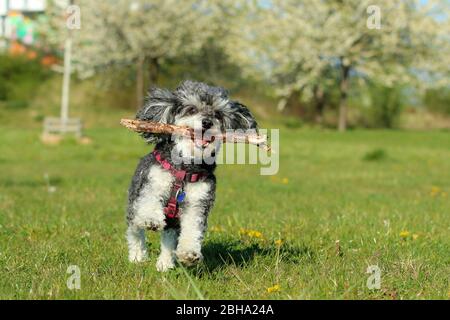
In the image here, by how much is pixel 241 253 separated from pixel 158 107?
5.97ft

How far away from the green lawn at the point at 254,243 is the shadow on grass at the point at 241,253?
A: 0.01 meters

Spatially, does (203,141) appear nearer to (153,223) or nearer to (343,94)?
(153,223)

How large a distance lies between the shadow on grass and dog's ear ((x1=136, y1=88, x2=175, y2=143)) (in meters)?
1.24

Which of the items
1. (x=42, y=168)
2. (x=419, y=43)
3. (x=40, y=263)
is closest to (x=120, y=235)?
(x=40, y=263)

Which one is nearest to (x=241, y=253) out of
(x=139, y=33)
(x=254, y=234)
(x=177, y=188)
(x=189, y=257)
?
(x=254, y=234)

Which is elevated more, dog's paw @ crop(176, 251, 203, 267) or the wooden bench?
A: the wooden bench

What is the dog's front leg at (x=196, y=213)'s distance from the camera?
542cm

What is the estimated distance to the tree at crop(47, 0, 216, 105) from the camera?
43781 mm

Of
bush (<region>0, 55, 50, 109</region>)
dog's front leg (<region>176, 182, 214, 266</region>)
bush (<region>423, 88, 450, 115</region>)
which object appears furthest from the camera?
bush (<region>423, 88, 450, 115</region>)

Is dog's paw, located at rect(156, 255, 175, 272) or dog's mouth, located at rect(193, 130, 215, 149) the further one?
dog's paw, located at rect(156, 255, 175, 272)

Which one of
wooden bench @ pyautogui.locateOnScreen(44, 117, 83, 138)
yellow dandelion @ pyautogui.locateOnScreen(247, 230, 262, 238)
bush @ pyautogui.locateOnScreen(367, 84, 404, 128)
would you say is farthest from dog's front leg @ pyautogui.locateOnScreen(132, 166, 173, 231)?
bush @ pyautogui.locateOnScreen(367, 84, 404, 128)

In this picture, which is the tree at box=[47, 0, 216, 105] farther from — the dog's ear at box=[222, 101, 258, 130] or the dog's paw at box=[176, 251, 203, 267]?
the dog's paw at box=[176, 251, 203, 267]
